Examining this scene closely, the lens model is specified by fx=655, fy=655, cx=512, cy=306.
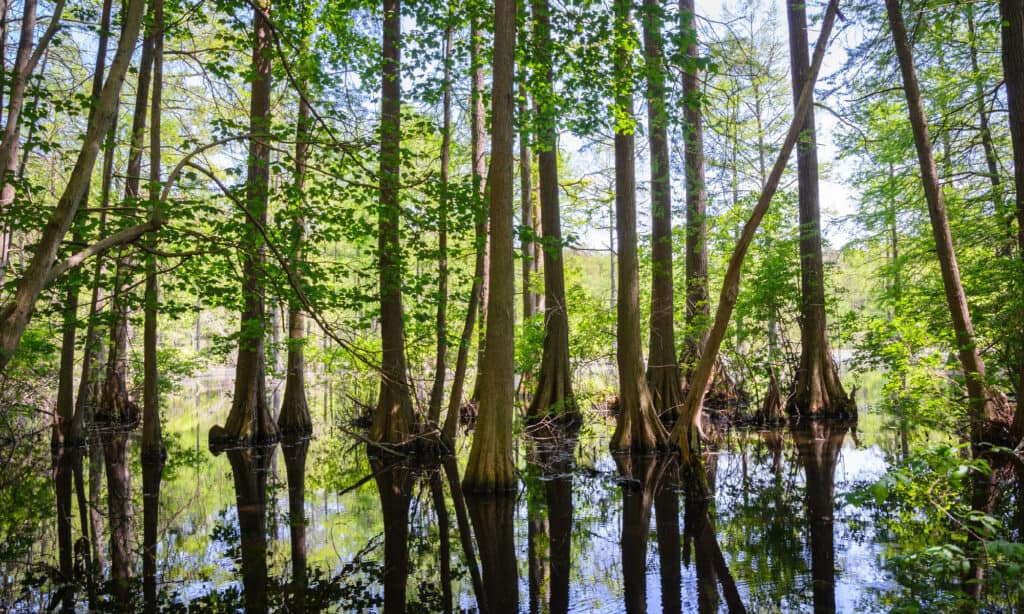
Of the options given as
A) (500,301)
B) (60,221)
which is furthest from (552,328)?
(60,221)

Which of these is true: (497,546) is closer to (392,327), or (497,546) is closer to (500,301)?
(500,301)

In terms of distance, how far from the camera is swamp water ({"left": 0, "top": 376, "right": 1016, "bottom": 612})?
4.32m

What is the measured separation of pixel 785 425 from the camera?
1254cm

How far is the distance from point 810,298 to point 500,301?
856 centimetres

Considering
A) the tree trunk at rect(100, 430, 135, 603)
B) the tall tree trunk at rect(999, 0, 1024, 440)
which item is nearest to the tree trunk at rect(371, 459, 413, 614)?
the tree trunk at rect(100, 430, 135, 603)

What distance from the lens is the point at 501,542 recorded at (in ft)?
18.3

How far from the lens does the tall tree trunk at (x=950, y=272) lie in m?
7.80

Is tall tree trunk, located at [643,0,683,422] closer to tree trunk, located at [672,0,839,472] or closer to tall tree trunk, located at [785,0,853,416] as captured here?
tall tree trunk, located at [785,0,853,416]

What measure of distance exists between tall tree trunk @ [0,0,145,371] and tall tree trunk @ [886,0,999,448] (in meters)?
8.06

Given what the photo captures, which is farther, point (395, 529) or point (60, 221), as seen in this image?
point (395, 529)

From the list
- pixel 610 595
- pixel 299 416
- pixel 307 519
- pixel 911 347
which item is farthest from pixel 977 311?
pixel 299 416

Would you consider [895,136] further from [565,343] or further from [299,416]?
[299,416]

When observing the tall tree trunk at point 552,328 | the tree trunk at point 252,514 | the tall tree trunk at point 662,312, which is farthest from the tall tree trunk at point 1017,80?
the tree trunk at point 252,514

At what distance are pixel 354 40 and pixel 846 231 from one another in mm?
14288
